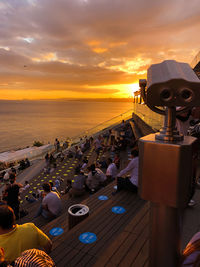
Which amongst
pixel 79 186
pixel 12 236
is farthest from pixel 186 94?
pixel 79 186

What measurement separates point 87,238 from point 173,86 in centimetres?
320

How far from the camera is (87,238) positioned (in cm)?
324

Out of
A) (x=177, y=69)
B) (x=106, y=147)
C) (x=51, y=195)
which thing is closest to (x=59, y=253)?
(x=51, y=195)

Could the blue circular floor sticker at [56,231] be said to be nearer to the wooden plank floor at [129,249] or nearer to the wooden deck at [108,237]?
the wooden deck at [108,237]

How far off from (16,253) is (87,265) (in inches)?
42.1

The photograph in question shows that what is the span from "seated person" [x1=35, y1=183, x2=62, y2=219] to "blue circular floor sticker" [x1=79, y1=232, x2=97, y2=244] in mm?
1539

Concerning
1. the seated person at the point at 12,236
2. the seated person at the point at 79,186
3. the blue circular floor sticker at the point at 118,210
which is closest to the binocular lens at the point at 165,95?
the seated person at the point at 12,236

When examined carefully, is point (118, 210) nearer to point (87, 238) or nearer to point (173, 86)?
point (87, 238)

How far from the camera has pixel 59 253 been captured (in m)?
2.89

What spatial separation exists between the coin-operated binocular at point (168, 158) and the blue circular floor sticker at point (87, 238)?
251 cm

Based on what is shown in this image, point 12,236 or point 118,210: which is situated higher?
point 12,236

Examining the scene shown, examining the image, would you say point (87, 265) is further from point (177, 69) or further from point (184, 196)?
point (177, 69)

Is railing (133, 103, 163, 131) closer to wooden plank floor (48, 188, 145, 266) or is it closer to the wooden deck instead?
the wooden deck

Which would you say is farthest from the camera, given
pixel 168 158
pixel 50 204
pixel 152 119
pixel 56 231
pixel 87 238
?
pixel 152 119
